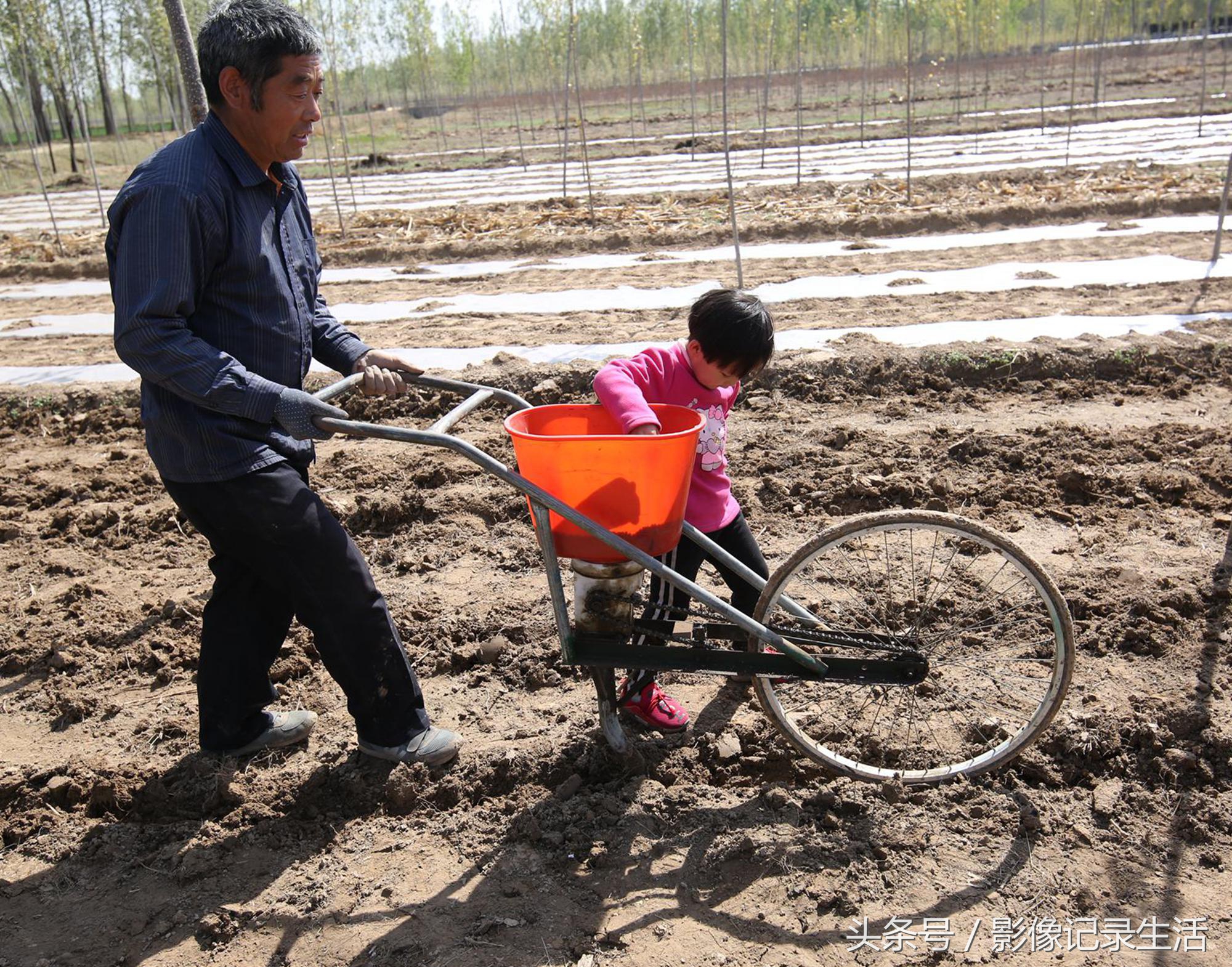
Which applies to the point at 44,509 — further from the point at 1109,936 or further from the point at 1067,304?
the point at 1067,304

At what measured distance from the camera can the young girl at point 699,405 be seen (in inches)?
103

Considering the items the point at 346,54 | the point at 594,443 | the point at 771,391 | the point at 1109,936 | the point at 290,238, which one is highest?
the point at 346,54

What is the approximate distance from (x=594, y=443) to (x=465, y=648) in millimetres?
1501

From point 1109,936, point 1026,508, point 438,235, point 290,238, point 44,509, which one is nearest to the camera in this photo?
point 1109,936

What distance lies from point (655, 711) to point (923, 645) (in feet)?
2.70

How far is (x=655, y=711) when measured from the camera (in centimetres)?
307

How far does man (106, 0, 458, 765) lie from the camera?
2.30 metres

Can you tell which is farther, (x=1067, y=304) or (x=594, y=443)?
(x=1067, y=304)

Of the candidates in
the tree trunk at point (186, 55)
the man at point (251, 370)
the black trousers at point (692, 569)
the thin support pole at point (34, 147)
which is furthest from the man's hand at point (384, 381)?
the thin support pole at point (34, 147)

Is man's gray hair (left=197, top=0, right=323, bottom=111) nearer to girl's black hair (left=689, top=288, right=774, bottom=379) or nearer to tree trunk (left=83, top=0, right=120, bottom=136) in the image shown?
girl's black hair (left=689, top=288, right=774, bottom=379)

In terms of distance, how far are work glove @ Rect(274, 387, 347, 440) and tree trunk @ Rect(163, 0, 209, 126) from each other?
2.91 meters

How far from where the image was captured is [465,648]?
359 cm

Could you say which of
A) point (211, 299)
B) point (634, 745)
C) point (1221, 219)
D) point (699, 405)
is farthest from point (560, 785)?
point (1221, 219)

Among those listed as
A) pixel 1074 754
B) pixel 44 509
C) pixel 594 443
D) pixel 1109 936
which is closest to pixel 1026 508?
pixel 1074 754
